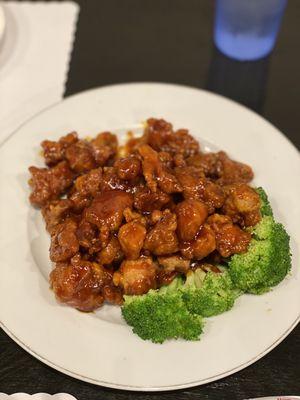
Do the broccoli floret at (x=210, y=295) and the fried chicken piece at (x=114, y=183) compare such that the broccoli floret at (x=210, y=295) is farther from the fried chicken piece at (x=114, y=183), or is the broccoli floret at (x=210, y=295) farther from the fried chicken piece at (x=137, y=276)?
the fried chicken piece at (x=114, y=183)

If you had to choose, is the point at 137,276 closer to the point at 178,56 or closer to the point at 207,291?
the point at 207,291

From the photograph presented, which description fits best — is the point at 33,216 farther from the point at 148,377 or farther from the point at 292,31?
the point at 292,31

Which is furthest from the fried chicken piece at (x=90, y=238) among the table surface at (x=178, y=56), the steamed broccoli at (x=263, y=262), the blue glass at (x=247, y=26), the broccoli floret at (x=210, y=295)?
the blue glass at (x=247, y=26)

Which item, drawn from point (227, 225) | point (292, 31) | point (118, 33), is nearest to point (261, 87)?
point (292, 31)

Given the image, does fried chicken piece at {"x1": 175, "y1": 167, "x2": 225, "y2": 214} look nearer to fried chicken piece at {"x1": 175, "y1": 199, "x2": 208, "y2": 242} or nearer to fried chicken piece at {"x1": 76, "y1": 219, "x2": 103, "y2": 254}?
fried chicken piece at {"x1": 175, "y1": 199, "x2": 208, "y2": 242}

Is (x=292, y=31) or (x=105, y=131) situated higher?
(x=292, y=31)

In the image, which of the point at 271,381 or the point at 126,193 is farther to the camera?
the point at 126,193

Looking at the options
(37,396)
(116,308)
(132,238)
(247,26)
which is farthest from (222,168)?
(37,396)
